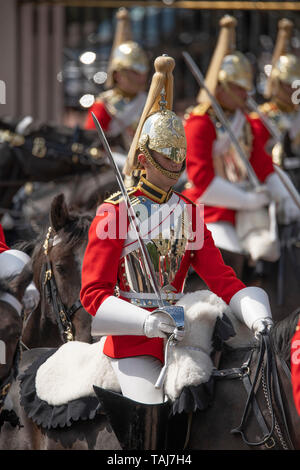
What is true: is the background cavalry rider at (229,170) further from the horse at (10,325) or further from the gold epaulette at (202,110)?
the horse at (10,325)

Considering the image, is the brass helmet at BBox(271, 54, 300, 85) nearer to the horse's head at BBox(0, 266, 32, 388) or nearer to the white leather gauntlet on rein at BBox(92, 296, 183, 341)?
the white leather gauntlet on rein at BBox(92, 296, 183, 341)

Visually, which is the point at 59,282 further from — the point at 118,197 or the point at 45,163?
the point at 45,163

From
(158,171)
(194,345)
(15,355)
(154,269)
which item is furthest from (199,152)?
(15,355)

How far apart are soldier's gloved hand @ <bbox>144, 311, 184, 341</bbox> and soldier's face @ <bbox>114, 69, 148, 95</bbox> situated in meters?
4.33

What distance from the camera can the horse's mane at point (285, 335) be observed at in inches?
Answer: 126

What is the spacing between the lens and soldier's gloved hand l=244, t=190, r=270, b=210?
5672mm

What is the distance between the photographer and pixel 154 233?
3.44 m

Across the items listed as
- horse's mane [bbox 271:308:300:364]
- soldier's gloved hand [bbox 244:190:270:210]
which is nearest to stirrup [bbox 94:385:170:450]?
horse's mane [bbox 271:308:300:364]

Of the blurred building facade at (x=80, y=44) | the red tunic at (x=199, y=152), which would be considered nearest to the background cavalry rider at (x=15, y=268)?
the red tunic at (x=199, y=152)

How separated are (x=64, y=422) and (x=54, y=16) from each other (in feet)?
25.9

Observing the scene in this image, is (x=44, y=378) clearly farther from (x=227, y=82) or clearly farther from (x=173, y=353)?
(x=227, y=82)

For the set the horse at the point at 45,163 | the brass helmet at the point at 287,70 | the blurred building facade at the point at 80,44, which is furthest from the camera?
the blurred building facade at the point at 80,44

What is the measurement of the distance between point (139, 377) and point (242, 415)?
1.31 ft

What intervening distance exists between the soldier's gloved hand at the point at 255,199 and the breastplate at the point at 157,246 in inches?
86.0
